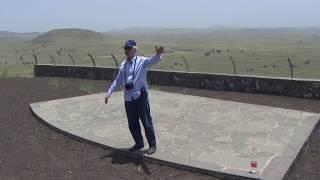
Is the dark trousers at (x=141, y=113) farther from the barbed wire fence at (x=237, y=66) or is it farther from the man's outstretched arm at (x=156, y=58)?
the barbed wire fence at (x=237, y=66)

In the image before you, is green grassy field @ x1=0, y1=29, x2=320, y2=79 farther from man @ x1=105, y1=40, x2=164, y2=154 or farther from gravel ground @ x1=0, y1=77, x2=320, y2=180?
man @ x1=105, y1=40, x2=164, y2=154

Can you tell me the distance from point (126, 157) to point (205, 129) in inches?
79.2

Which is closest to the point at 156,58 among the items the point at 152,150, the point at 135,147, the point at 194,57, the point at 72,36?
the point at 152,150

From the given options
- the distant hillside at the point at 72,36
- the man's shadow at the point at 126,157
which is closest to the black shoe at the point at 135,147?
the man's shadow at the point at 126,157

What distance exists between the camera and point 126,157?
770cm

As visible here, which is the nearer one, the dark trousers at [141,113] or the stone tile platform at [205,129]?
the stone tile platform at [205,129]

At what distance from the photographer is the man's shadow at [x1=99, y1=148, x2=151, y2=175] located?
744 cm

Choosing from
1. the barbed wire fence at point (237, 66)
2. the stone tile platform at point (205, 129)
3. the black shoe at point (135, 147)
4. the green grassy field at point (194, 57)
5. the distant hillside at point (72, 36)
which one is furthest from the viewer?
the distant hillside at point (72, 36)

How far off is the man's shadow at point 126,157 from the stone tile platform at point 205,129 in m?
0.11

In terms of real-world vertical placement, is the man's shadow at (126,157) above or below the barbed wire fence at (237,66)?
above

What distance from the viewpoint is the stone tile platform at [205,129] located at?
281 inches

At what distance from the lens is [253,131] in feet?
29.4

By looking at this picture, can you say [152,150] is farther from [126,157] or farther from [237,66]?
[237,66]

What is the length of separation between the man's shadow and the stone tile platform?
107mm
